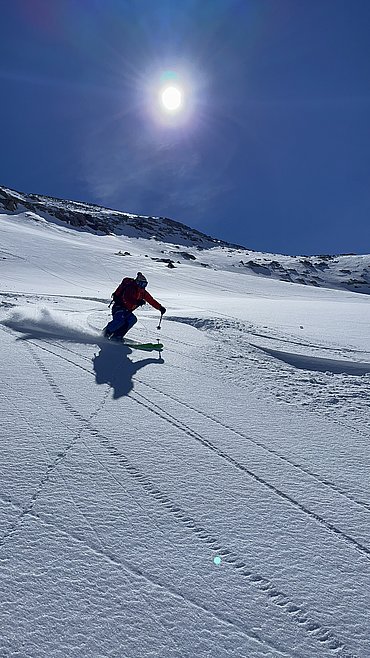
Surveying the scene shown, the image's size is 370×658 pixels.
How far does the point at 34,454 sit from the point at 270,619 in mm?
1794

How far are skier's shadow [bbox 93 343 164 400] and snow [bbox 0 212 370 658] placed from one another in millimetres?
42

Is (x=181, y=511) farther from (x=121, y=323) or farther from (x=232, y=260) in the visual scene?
(x=232, y=260)

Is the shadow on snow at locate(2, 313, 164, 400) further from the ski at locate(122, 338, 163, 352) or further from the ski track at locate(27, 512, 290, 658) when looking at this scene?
the ski track at locate(27, 512, 290, 658)

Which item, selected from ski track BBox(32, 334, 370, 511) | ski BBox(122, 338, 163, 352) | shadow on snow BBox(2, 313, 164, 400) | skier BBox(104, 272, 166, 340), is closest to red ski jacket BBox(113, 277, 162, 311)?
skier BBox(104, 272, 166, 340)

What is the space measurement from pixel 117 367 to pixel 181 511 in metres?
3.29

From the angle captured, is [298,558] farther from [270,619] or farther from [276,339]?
[276,339]

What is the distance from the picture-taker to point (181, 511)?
2.36m

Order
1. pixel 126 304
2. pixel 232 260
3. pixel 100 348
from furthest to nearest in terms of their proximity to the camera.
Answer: pixel 232 260
pixel 126 304
pixel 100 348

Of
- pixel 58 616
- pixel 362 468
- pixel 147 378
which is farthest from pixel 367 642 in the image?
pixel 147 378

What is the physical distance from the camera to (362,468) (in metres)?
2.97

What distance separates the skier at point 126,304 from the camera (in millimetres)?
7383

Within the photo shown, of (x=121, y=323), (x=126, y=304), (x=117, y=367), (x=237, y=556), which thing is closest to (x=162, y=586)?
(x=237, y=556)

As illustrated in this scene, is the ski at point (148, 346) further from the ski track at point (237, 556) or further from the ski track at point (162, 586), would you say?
the ski track at point (162, 586)

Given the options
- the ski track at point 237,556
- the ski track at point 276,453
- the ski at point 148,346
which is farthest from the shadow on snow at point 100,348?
the ski track at point 237,556
